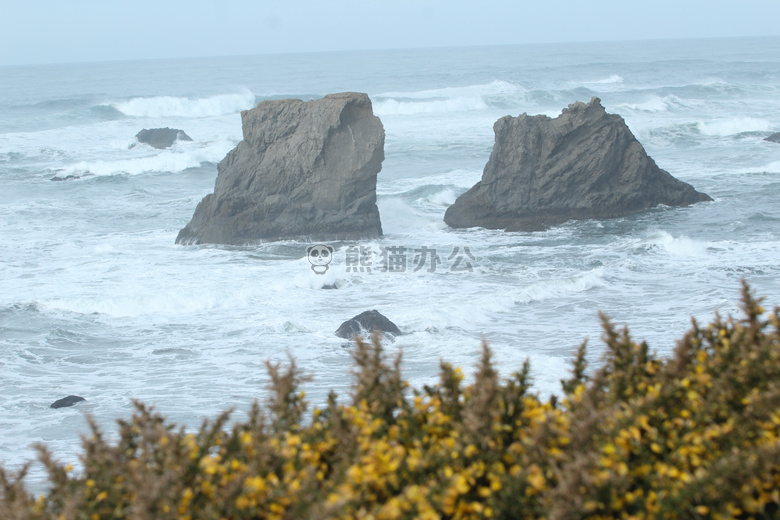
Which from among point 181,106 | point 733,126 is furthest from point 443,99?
point 733,126

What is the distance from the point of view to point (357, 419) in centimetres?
405

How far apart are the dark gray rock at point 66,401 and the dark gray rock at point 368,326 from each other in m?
4.50

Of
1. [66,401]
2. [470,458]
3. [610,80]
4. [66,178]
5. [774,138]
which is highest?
[610,80]

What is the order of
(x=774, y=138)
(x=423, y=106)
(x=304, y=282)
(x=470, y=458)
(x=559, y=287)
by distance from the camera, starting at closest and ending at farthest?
(x=470, y=458) < (x=559, y=287) < (x=304, y=282) < (x=774, y=138) < (x=423, y=106)

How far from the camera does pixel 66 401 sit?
35.3 ft

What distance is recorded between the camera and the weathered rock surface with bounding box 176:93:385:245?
21.5 metres

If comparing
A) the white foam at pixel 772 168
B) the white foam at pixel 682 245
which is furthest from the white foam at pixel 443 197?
the white foam at pixel 772 168

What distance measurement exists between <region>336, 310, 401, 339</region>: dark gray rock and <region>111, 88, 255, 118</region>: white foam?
186ft

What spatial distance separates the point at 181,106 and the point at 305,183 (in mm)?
52688

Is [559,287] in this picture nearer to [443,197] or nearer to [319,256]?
[319,256]

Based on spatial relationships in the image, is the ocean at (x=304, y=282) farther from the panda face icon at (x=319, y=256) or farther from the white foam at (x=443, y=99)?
the white foam at (x=443, y=99)

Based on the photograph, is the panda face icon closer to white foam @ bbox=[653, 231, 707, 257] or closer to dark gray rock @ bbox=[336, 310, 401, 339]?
dark gray rock @ bbox=[336, 310, 401, 339]

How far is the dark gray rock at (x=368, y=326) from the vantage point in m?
13.1
